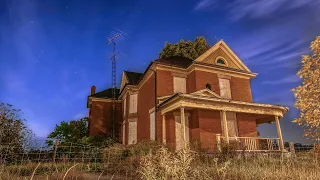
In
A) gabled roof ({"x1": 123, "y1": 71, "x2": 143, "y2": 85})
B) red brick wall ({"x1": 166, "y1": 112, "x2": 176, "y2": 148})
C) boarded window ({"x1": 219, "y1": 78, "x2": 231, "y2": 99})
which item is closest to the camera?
red brick wall ({"x1": 166, "y1": 112, "x2": 176, "y2": 148})

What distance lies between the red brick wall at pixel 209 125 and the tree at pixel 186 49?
501 inches

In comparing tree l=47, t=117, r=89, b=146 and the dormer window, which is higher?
the dormer window

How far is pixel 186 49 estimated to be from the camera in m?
29.4

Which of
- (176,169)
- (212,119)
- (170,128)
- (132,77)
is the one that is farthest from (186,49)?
(176,169)

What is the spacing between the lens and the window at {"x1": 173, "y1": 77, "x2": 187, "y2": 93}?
20.0 meters

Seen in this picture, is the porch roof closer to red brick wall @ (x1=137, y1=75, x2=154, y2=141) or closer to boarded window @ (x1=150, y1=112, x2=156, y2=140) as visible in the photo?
boarded window @ (x1=150, y1=112, x2=156, y2=140)

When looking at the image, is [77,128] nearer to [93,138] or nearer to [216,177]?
[93,138]

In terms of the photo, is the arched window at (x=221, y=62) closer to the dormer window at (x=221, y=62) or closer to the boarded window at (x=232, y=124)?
the dormer window at (x=221, y=62)

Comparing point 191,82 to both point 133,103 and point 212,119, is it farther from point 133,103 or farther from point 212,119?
point 133,103

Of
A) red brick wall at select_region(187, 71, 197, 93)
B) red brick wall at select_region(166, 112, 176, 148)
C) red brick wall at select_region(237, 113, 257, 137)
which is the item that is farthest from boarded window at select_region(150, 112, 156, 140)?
red brick wall at select_region(237, 113, 257, 137)

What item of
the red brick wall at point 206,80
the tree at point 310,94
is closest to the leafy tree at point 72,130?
the red brick wall at point 206,80

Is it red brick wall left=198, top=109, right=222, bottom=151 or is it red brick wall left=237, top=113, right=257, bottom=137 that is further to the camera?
red brick wall left=237, top=113, right=257, bottom=137

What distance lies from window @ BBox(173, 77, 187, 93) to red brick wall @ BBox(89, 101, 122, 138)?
32.9 ft

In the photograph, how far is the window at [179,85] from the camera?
20.0 metres
